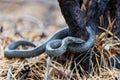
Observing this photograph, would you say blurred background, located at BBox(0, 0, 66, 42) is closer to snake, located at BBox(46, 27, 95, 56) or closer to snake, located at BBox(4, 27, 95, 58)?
snake, located at BBox(4, 27, 95, 58)

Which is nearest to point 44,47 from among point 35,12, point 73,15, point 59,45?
point 59,45

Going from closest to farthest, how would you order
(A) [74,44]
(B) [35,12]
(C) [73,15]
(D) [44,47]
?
→ (C) [73,15], (A) [74,44], (D) [44,47], (B) [35,12]

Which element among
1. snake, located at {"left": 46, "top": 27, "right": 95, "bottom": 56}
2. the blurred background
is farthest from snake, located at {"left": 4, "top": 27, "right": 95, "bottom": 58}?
the blurred background

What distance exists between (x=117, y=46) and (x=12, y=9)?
201 inches

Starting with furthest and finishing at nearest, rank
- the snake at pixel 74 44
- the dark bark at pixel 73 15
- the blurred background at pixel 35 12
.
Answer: the blurred background at pixel 35 12 < the snake at pixel 74 44 < the dark bark at pixel 73 15

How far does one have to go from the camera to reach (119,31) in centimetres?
294

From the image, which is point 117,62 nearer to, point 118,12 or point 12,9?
point 118,12

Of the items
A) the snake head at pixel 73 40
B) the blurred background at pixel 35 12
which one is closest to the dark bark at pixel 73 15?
the snake head at pixel 73 40

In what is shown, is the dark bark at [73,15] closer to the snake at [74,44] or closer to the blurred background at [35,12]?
the snake at [74,44]

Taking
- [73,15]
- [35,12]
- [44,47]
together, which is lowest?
[35,12]

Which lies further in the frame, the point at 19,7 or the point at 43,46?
the point at 19,7

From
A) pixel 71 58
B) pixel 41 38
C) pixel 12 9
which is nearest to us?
pixel 71 58

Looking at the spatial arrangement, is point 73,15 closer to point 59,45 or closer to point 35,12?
point 59,45

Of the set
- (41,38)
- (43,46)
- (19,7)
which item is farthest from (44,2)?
(43,46)
